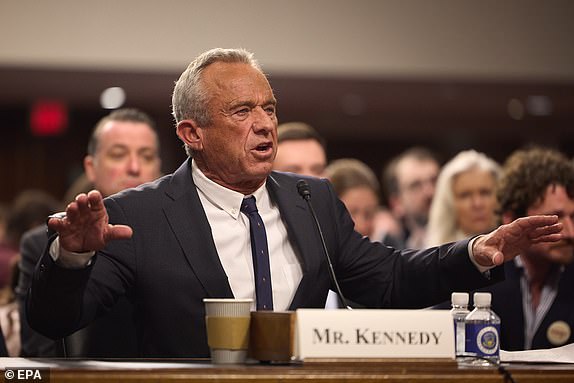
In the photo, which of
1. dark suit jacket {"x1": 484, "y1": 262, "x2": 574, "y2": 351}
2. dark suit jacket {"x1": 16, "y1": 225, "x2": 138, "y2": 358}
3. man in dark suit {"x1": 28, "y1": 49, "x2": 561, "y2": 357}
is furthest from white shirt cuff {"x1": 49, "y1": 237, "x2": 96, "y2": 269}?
dark suit jacket {"x1": 484, "y1": 262, "x2": 574, "y2": 351}

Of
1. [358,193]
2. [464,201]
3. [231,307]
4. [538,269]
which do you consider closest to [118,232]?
[231,307]

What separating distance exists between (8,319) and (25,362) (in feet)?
6.22

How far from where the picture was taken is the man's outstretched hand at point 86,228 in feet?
6.99

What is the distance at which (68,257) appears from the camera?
2.23 metres

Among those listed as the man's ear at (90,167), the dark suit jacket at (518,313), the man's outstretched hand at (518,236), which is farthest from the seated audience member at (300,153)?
the man's outstretched hand at (518,236)

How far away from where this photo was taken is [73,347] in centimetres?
300

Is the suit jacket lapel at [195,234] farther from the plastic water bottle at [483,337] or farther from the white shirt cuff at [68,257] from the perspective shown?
the plastic water bottle at [483,337]

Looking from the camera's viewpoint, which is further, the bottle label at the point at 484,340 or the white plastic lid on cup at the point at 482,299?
the white plastic lid on cup at the point at 482,299

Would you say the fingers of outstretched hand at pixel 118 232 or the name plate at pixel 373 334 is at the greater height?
the fingers of outstretched hand at pixel 118 232

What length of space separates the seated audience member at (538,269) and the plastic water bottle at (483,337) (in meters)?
1.15

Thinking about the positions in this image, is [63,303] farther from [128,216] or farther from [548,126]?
[548,126]

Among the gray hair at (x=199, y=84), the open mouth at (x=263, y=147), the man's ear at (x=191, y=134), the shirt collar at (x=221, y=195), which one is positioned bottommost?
the shirt collar at (x=221, y=195)

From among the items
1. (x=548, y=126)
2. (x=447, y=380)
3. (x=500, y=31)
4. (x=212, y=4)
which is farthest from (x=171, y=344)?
(x=548, y=126)

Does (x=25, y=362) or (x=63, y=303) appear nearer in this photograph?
(x=25, y=362)
